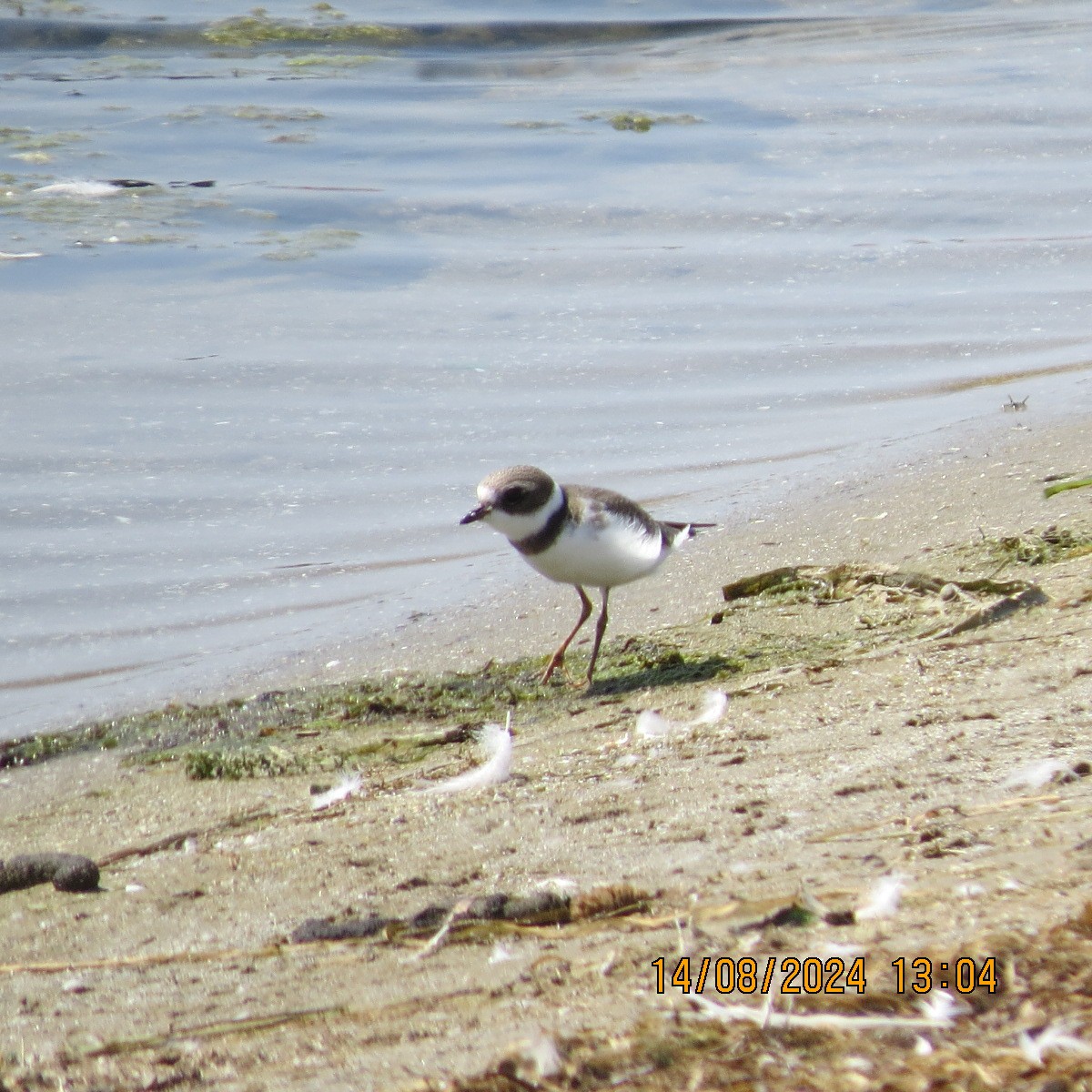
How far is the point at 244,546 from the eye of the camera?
20.8ft

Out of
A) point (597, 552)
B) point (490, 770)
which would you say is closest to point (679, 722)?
point (490, 770)

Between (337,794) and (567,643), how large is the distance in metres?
1.39

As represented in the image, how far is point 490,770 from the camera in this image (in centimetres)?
340

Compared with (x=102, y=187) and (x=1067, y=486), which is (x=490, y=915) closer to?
(x=1067, y=486)

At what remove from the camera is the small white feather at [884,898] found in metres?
2.19

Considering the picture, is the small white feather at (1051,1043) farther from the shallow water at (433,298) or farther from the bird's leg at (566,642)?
the shallow water at (433,298)

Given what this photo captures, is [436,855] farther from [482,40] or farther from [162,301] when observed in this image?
[482,40]

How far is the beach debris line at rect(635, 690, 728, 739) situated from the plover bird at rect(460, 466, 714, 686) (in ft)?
2.30

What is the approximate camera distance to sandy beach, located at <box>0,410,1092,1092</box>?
193 centimetres

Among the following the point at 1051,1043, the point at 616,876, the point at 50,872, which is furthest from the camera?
the point at 50,872

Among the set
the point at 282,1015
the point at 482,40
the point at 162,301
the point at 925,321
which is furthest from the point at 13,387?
the point at 482,40

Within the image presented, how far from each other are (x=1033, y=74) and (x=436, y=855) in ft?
47.2

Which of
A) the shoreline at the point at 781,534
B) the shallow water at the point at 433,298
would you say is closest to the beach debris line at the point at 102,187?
the shallow water at the point at 433,298

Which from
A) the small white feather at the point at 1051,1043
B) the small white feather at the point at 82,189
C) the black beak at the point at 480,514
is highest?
the small white feather at the point at 82,189
